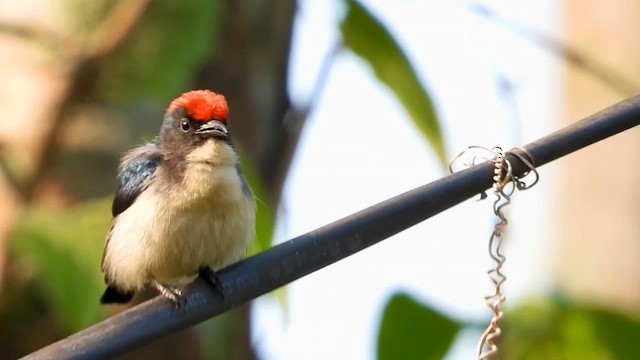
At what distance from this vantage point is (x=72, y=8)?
2.76 m

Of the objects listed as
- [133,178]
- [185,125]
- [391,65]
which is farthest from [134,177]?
[391,65]

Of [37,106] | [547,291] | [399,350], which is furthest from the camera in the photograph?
[37,106]

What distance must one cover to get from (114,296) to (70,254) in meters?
0.34

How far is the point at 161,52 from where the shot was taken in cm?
266

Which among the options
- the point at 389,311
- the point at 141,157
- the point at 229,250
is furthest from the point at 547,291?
the point at 141,157

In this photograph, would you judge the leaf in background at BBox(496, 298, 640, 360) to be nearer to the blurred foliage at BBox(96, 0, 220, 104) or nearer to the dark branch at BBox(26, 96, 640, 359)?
the dark branch at BBox(26, 96, 640, 359)

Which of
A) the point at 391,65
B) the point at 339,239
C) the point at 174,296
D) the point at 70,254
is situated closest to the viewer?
the point at 339,239

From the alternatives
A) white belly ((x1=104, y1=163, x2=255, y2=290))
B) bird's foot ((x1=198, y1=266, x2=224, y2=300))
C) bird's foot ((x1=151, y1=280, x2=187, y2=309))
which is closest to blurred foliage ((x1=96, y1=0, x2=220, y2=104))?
white belly ((x1=104, y1=163, x2=255, y2=290))

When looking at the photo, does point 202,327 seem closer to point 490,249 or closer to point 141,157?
point 141,157

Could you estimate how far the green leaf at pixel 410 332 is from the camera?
2.19 metres

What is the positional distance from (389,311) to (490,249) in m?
0.39

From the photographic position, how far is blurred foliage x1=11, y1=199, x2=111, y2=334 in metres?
2.15

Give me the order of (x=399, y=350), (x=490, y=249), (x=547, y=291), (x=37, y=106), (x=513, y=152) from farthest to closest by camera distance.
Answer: (x=37, y=106), (x=547, y=291), (x=399, y=350), (x=490, y=249), (x=513, y=152)

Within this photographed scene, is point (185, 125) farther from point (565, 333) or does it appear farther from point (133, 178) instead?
point (565, 333)
